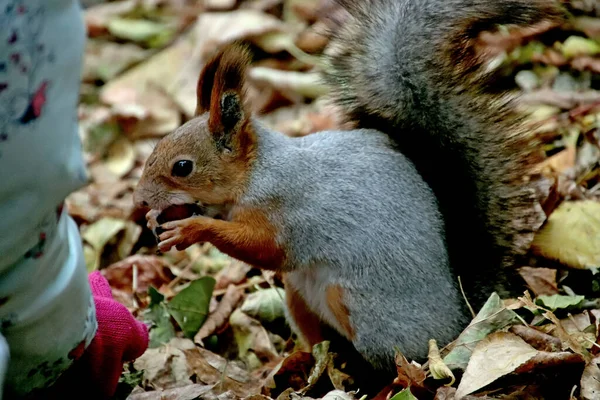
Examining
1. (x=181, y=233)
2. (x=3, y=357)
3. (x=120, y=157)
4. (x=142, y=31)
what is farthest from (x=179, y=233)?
(x=142, y=31)

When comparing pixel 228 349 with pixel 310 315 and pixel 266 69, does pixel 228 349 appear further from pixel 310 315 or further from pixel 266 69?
pixel 266 69

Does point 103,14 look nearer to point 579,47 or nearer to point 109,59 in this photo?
point 109,59

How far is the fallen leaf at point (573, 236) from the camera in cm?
200

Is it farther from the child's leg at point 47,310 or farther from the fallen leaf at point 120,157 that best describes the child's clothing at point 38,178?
the fallen leaf at point 120,157

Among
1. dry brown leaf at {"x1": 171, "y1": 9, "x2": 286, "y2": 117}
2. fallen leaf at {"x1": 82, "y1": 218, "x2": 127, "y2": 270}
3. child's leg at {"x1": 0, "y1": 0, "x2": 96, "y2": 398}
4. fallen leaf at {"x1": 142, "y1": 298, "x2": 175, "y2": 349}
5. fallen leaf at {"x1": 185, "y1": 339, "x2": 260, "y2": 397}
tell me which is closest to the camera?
child's leg at {"x1": 0, "y1": 0, "x2": 96, "y2": 398}

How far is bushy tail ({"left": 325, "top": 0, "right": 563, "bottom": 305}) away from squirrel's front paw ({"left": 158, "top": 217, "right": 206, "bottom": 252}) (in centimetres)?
52

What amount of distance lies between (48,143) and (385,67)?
104cm

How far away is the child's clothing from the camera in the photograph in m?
0.98

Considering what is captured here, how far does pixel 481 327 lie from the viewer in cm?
172

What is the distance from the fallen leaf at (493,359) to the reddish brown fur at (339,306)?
12.7 inches

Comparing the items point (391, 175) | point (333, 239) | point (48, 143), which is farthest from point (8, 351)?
point (391, 175)

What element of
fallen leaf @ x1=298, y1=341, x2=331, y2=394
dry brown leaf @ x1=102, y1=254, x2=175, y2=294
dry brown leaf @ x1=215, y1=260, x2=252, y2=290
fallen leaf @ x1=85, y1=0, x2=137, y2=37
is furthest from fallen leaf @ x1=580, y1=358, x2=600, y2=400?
fallen leaf @ x1=85, y1=0, x2=137, y2=37

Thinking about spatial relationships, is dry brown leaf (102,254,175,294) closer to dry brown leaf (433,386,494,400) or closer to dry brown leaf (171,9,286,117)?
dry brown leaf (433,386,494,400)

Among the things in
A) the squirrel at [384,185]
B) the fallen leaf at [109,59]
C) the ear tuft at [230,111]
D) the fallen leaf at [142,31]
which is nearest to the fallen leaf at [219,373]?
the squirrel at [384,185]
